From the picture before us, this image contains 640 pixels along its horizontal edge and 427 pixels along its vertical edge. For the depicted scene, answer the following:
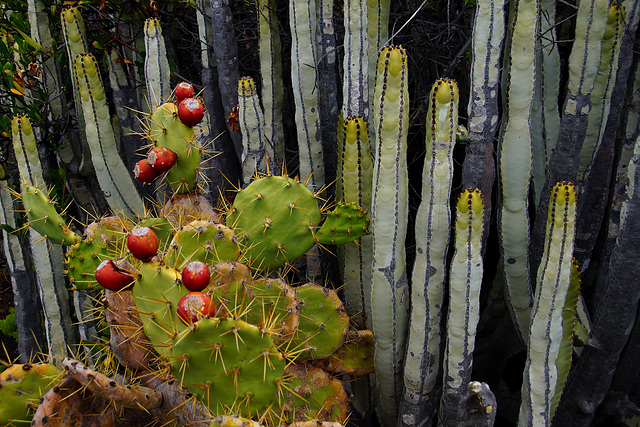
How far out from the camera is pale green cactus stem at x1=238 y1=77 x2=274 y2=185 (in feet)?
7.63

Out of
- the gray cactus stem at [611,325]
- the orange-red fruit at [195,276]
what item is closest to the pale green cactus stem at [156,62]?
the orange-red fruit at [195,276]

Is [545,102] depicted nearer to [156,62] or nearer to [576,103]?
[576,103]

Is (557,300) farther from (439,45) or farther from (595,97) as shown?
(439,45)

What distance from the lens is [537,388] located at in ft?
5.80

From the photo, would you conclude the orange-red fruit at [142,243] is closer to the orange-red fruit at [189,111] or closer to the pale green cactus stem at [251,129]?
the orange-red fruit at [189,111]

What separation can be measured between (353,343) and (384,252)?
0.45 meters

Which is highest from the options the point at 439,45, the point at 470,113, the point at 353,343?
the point at 439,45

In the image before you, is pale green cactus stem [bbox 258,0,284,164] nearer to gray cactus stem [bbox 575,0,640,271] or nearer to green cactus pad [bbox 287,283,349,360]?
green cactus pad [bbox 287,283,349,360]

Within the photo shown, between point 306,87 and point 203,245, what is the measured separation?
0.93m

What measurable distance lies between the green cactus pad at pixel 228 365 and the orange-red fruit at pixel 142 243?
26cm

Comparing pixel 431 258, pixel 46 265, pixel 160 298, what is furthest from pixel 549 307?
pixel 46 265

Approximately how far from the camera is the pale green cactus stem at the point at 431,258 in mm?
1692

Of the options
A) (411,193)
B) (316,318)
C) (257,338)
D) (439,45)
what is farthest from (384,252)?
(439,45)

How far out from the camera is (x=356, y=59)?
2107 mm
